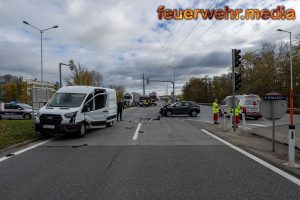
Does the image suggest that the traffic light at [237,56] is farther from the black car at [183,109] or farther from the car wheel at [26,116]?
the car wheel at [26,116]

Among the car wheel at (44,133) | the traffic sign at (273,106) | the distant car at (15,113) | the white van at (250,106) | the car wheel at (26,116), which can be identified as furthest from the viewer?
the car wheel at (26,116)

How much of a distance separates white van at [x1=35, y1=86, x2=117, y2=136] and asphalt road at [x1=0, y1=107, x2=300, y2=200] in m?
2.65

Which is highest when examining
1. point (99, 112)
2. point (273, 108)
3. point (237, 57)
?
point (237, 57)

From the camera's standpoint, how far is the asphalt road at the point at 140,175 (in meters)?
4.99

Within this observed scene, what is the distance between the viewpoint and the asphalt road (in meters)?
4.99

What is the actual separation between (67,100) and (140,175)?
8293mm

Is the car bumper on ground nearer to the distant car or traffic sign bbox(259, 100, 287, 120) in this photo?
traffic sign bbox(259, 100, 287, 120)

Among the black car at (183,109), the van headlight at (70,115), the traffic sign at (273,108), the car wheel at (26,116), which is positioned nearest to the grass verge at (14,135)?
the van headlight at (70,115)

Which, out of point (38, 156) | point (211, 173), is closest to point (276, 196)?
point (211, 173)

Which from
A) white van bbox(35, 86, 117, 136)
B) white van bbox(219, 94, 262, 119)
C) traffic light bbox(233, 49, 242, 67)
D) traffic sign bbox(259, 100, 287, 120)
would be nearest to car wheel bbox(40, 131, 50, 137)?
white van bbox(35, 86, 117, 136)

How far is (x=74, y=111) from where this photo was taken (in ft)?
40.8

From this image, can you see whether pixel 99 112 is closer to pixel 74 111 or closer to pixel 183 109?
pixel 74 111

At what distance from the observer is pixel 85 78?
43406 mm

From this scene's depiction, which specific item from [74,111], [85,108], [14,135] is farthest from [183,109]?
[14,135]
